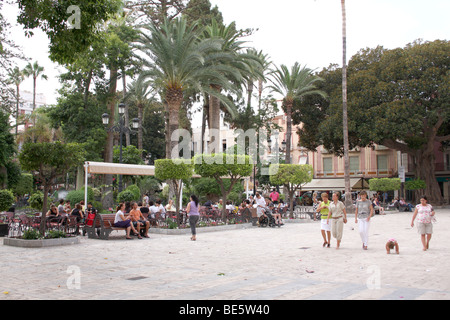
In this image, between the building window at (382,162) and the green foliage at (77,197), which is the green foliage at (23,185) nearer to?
the green foliage at (77,197)

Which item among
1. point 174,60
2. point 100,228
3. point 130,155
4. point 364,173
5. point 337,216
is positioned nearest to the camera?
point 337,216

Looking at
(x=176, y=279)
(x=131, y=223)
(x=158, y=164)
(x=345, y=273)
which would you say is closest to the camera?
(x=176, y=279)

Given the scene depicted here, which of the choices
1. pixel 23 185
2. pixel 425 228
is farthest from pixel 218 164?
pixel 23 185

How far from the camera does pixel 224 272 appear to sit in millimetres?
7934

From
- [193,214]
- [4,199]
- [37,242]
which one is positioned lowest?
[37,242]

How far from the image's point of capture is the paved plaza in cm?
610

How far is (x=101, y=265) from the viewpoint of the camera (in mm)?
8688

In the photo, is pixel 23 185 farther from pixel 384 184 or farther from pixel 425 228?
pixel 425 228

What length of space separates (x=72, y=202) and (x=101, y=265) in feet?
55.1

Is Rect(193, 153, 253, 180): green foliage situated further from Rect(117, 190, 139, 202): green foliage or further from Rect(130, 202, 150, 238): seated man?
Rect(117, 190, 139, 202): green foliage

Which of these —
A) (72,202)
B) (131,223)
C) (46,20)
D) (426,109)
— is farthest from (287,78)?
(46,20)

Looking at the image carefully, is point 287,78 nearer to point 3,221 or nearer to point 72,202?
point 72,202

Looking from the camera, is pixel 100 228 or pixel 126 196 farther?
A: pixel 126 196

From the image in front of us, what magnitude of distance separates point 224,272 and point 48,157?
7.11 meters
